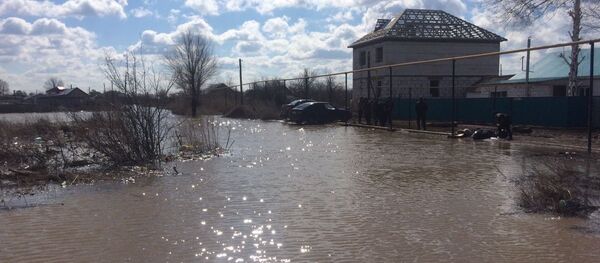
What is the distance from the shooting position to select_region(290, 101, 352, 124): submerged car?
33.1m

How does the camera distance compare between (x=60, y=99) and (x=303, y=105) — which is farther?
(x=60, y=99)

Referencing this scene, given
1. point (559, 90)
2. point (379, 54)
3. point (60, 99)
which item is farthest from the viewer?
point (60, 99)

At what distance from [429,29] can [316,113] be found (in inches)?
842

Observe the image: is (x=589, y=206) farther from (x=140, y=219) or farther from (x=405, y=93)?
(x=405, y=93)

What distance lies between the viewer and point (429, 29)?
5031 centimetres

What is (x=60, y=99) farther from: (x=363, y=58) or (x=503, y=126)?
(x=503, y=126)

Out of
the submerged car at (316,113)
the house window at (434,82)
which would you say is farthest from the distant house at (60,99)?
the house window at (434,82)

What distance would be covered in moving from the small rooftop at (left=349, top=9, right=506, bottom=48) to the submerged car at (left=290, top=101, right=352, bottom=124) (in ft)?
55.5

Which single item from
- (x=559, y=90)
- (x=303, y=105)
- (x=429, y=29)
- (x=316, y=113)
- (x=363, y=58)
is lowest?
(x=316, y=113)

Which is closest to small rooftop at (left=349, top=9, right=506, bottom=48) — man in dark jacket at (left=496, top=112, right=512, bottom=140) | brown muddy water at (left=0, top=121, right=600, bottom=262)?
man in dark jacket at (left=496, top=112, right=512, bottom=140)

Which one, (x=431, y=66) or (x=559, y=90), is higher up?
(x=431, y=66)

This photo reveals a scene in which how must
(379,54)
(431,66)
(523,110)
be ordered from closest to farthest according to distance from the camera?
(523,110) < (431,66) < (379,54)

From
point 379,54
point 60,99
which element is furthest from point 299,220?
point 60,99

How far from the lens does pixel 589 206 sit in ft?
25.2
